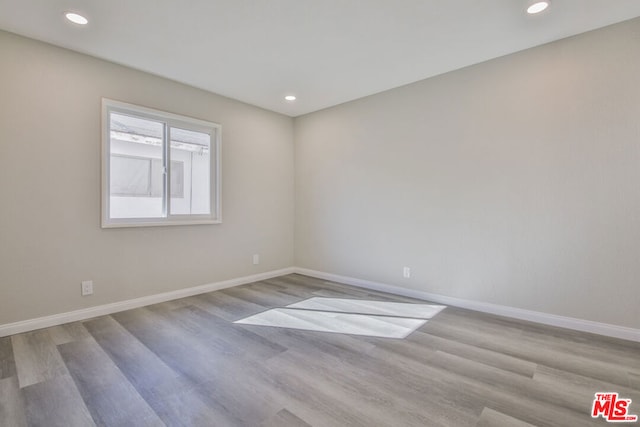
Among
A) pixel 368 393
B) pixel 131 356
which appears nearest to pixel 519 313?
pixel 368 393

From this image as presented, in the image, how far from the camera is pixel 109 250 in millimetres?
3039

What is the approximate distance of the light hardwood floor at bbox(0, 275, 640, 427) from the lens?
1.55 m

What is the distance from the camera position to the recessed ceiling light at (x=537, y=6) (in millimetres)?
2158

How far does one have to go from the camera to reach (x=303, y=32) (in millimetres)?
2516

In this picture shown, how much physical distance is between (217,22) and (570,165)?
324 cm

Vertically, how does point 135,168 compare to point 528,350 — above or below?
above

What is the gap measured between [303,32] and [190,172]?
2216 millimetres

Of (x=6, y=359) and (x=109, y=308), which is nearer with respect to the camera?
(x=6, y=359)

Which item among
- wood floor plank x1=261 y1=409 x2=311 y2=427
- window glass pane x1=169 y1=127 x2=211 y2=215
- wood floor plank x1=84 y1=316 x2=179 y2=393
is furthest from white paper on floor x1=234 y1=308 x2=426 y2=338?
window glass pane x1=169 y1=127 x2=211 y2=215

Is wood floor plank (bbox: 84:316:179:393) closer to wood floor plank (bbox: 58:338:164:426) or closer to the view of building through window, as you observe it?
wood floor plank (bbox: 58:338:164:426)

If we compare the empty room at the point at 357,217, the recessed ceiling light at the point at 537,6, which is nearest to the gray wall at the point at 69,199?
the empty room at the point at 357,217

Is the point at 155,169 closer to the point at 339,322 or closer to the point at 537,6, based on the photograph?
the point at 339,322

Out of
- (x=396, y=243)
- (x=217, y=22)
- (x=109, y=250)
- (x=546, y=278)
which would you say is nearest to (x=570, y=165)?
(x=546, y=278)

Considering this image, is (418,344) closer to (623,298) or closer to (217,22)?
(623,298)
